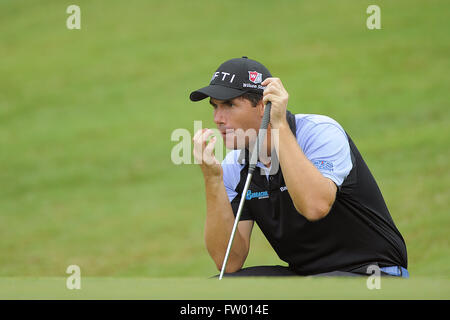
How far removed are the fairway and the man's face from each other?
128 cm

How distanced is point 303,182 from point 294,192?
7 centimetres

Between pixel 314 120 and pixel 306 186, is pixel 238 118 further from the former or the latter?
pixel 306 186

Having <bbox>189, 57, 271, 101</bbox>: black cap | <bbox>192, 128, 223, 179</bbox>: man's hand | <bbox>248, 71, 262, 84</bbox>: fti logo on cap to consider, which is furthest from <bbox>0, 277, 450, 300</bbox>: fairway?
<bbox>248, 71, 262, 84</bbox>: fti logo on cap

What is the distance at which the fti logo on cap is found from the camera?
4840 millimetres

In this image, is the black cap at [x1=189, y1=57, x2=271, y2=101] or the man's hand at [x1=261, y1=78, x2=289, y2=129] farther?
the black cap at [x1=189, y1=57, x2=271, y2=101]

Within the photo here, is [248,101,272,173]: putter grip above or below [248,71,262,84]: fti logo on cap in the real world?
below

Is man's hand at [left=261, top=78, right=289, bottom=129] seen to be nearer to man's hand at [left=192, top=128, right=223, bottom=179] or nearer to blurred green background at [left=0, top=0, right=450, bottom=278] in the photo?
man's hand at [left=192, top=128, right=223, bottom=179]

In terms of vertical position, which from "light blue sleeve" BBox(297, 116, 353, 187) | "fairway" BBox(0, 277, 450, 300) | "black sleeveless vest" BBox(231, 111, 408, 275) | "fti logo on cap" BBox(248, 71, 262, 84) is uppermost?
"fti logo on cap" BBox(248, 71, 262, 84)

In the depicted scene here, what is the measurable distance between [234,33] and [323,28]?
296cm

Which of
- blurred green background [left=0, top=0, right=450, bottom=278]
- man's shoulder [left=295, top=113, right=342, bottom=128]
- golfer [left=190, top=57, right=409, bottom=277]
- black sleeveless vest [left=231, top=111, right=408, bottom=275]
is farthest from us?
blurred green background [left=0, top=0, right=450, bottom=278]

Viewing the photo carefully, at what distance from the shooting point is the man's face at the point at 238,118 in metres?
4.79

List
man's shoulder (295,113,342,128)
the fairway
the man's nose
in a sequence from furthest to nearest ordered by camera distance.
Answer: the man's nose, man's shoulder (295,113,342,128), the fairway

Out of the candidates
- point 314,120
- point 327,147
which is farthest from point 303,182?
point 314,120

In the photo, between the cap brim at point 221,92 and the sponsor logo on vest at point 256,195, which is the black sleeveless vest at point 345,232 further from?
the cap brim at point 221,92
